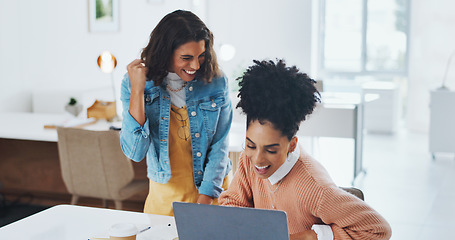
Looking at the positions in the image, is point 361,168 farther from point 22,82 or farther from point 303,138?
point 22,82

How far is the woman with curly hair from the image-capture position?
1.92 m

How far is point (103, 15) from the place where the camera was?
5734 millimetres

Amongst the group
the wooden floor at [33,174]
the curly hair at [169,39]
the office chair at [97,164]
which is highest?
the curly hair at [169,39]

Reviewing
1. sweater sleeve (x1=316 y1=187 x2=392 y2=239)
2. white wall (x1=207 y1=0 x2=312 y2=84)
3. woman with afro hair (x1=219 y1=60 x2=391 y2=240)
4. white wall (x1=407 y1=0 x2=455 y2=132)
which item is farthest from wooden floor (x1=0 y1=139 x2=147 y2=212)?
white wall (x1=407 y1=0 x2=455 y2=132)

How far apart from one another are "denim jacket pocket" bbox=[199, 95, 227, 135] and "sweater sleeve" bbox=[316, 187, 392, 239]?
0.72m

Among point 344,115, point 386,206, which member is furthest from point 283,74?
point 344,115

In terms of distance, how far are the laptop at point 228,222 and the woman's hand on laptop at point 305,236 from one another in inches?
7.9

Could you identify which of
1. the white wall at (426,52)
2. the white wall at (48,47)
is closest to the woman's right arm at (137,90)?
the white wall at (48,47)

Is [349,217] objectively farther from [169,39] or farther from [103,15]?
[103,15]

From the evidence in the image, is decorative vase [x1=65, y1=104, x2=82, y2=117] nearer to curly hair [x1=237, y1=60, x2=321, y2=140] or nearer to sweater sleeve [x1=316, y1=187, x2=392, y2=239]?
curly hair [x1=237, y1=60, x2=321, y2=140]

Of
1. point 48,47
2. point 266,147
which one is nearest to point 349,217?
point 266,147

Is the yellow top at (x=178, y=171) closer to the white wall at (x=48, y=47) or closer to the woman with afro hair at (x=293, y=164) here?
the woman with afro hair at (x=293, y=164)

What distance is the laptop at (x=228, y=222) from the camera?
4.02 ft

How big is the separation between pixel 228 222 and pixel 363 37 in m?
7.72
